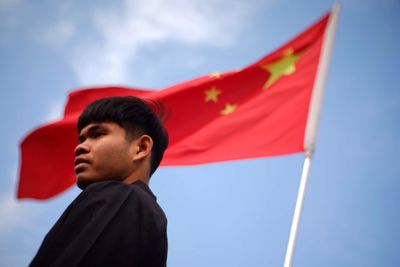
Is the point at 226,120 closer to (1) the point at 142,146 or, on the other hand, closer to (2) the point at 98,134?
(1) the point at 142,146

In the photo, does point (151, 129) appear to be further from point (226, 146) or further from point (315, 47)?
point (315, 47)

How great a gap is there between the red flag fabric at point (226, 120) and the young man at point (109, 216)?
237 centimetres

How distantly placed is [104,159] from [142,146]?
11.7 inches

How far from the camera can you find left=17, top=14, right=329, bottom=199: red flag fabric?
4.43 metres

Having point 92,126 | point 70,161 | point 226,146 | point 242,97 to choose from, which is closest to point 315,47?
point 242,97

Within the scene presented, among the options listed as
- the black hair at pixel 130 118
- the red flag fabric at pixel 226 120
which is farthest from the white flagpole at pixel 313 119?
the black hair at pixel 130 118

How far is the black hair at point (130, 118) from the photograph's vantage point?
228cm

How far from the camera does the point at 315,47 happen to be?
16.1 feet

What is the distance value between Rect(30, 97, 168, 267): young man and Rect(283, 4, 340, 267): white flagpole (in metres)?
1.47

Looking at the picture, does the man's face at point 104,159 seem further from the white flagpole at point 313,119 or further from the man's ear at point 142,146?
the white flagpole at point 313,119

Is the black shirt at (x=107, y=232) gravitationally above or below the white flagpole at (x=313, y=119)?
below

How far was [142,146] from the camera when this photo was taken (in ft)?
7.43

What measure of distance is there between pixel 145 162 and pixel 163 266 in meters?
0.69

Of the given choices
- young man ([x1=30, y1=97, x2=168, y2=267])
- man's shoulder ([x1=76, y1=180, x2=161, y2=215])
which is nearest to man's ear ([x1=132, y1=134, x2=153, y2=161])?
young man ([x1=30, y1=97, x2=168, y2=267])
